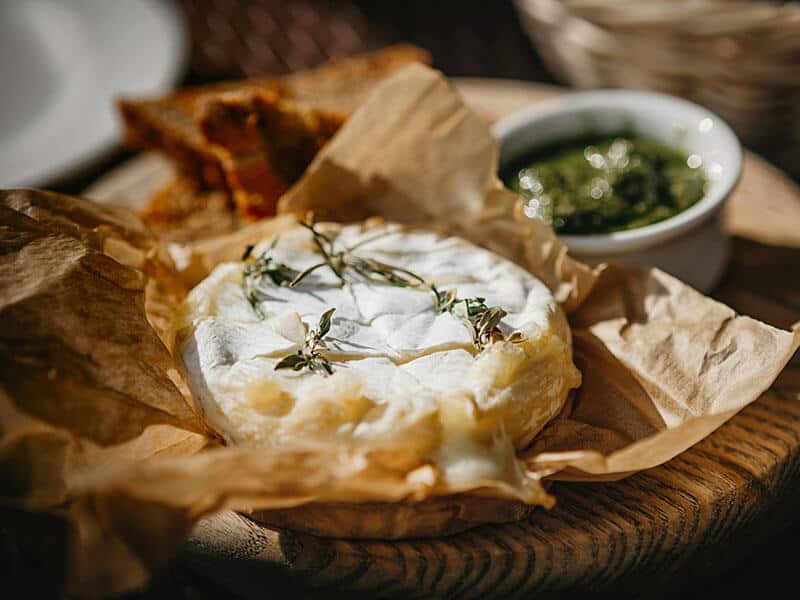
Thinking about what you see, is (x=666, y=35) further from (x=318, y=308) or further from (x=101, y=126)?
(x=101, y=126)

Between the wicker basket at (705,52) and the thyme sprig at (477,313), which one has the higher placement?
the thyme sprig at (477,313)

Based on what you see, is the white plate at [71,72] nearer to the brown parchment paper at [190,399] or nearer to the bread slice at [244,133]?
the bread slice at [244,133]

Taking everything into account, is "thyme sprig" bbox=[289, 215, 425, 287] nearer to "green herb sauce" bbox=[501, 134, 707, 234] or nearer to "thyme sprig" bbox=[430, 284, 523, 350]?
"thyme sprig" bbox=[430, 284, 523, 350]

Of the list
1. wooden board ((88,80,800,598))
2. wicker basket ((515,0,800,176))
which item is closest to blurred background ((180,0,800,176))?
wicker basket ((515,0,800,176))

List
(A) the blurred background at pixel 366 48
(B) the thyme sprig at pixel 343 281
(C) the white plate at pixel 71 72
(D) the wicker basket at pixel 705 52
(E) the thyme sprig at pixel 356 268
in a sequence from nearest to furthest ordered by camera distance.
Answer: (B) the thyme sprig at pixel 343 281, (E) the thyme sprig at pixel 356 268, (D) the wicker basket at pixel 705 52, (A) the blurred background at pixel 366 48, (C) the white plate at pixel 71 72

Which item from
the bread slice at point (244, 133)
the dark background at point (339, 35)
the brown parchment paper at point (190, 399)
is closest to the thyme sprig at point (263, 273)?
the brown parchment paper at point (190, 399)

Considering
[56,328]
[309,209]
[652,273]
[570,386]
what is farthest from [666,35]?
[56,328]
